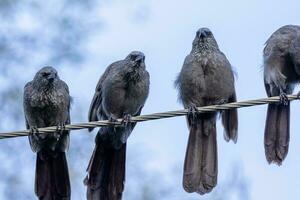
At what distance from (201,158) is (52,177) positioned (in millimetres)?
1806

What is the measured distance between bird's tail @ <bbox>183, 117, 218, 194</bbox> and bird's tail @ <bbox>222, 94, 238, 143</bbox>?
17cm

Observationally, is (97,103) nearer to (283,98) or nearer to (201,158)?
(201,158)

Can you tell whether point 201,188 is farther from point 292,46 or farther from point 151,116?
point 292,46

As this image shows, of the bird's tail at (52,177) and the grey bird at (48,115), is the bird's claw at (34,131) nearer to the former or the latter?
the grey bird at (48,115)

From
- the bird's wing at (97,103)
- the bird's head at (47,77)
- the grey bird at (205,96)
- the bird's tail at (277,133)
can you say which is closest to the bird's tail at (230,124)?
the grey bird at (205,96)

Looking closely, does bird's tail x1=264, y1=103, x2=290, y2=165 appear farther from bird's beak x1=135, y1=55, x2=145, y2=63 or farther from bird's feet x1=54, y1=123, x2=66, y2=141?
bird's feet x1=54, y1=123, x2=66, y2=141

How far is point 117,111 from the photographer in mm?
11406

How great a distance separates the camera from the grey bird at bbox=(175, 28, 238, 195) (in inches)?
437

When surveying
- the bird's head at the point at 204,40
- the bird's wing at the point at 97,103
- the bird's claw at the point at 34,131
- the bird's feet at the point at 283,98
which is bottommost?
the bird's claw at the point at 34,131

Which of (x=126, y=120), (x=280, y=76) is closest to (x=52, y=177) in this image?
(x=126, y=120)

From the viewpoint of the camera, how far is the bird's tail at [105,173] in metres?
11.0

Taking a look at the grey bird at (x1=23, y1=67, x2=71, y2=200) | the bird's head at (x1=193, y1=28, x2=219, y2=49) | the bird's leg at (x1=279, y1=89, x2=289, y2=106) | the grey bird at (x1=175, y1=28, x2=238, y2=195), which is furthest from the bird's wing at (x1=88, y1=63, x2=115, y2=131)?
the bird's leg at (x1=279, y1=89, x2=289, y2=106)

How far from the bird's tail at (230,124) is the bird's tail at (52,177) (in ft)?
6.63

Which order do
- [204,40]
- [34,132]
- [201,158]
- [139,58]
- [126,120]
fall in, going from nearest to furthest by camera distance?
[34,132], [126,120], [201,158], [139,58], [204,40]
